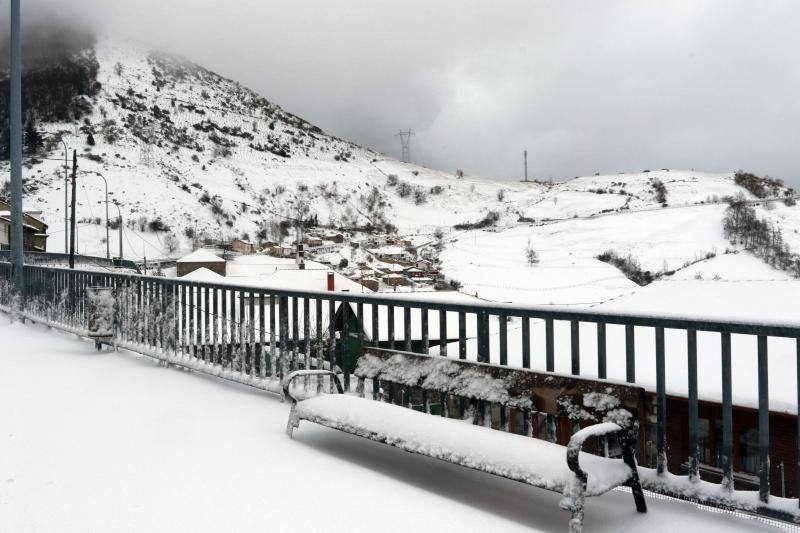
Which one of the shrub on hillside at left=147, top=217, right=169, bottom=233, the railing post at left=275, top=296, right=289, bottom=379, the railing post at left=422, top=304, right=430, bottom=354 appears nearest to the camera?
the railing post at left=422, top=304, right=430, bottom=354

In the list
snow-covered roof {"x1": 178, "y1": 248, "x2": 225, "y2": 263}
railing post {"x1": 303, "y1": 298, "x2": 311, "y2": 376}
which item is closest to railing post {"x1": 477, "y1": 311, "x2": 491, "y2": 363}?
railing post {"x1": 303, "y1": 298, "x2": 311, "y2": 376}

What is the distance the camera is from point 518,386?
3.73m

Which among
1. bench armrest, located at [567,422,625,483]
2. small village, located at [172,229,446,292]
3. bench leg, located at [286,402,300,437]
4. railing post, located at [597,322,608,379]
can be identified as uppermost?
small village, located at [172,229,446,292]

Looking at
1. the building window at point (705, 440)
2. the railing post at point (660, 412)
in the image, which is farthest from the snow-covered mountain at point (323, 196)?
the railing post at point (660, 412)

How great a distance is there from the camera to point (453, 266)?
9869 centimetres

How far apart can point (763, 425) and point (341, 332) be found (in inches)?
144

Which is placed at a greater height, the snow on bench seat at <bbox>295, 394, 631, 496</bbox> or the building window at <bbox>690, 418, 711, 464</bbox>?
the snow on bench seat at <bbox>295, 394, 631, 496</bbox>

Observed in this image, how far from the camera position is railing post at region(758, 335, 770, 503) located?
9.75 feet

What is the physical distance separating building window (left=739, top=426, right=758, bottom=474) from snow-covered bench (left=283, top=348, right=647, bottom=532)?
11.4 meters

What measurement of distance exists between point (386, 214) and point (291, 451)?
142 metres

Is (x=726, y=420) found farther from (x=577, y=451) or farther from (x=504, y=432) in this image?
(x=504, y=432)

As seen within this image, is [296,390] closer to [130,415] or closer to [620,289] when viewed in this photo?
[130,415]

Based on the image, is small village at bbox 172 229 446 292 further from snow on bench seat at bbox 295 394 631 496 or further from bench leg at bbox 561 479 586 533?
bench leg at bbox 561 479 586 533

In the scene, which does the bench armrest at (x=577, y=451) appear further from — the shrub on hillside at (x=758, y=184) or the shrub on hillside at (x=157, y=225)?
the shrub on hillside at (x=758, y=184)
